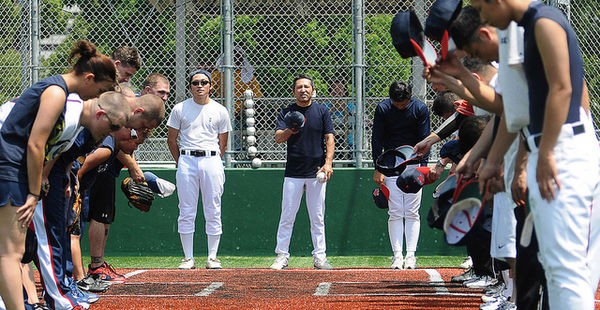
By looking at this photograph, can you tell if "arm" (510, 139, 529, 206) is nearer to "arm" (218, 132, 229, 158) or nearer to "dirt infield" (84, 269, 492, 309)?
"dirt infield" (84, 269, 492, 309)

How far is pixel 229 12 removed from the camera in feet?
41.4

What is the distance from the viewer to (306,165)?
38.3ft

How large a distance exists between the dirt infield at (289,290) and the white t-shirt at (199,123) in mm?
1546

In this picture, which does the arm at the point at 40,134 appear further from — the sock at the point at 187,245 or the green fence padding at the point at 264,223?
the green fence padding at the point at 264,223

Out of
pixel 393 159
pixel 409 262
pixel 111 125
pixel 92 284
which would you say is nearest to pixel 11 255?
pixel 111 125

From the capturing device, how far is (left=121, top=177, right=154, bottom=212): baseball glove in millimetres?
9617

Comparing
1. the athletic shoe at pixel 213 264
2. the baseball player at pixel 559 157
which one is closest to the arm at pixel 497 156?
the baseball player at pixel 559 157

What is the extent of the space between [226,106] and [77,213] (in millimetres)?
4839

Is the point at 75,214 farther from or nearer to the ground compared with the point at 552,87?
nearer to the ground

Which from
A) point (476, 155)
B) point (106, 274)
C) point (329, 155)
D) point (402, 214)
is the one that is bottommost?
point (106, 274)

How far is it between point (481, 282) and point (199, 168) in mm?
3791

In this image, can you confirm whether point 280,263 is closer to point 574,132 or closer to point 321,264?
point 321,264

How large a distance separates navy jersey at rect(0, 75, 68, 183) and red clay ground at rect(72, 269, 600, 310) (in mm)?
1957

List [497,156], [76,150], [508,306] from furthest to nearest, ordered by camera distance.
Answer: [508,306], [76,150], [497,156]
